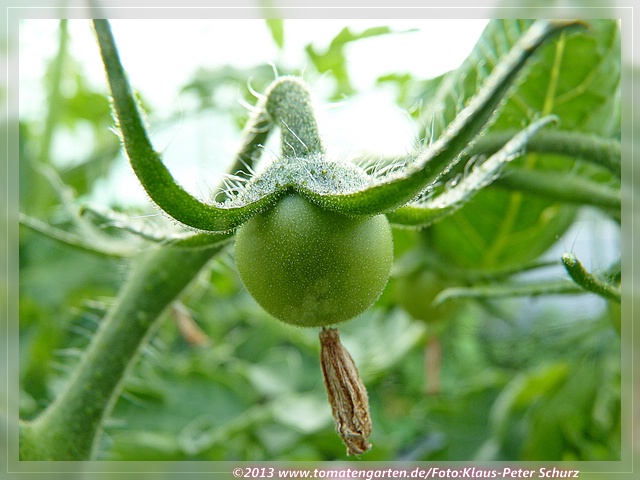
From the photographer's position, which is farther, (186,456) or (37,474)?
(186,456)

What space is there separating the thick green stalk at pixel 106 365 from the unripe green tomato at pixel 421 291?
20.3 inches

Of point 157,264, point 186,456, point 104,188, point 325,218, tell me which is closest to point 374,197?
point 325,218

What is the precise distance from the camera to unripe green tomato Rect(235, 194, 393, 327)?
63cm

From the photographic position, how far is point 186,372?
4.84ft

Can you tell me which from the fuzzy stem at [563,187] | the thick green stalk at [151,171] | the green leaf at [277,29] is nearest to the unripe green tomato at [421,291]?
the fuzzy stem at [563,187]

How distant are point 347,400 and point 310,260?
15cm

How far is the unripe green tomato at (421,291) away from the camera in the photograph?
121 centimetres

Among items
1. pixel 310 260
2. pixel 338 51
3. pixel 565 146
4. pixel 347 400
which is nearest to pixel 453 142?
pixel 310 260

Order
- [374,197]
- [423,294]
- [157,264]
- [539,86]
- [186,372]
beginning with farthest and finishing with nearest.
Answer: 1. [186,372]
2. [423,294]
3. [539,86]
4. [157,264]
5. [374,197]

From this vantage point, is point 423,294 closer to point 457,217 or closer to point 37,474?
point 457,217

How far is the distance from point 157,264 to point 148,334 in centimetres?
9

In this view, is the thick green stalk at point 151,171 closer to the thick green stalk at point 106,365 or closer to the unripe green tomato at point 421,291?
the thick green stalk at point 106,365

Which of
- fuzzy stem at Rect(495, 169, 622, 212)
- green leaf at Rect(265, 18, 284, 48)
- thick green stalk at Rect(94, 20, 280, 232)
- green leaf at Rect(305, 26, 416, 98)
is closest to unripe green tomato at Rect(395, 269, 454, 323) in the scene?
fuzzy stem at Rect(495, 169, 622, 212)

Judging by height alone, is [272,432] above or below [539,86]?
below
